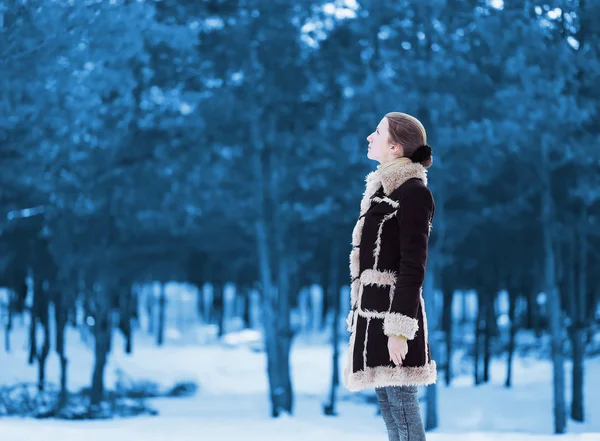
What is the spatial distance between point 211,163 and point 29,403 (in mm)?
8314

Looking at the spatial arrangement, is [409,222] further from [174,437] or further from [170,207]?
[170,207]

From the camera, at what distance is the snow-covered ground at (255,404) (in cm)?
903

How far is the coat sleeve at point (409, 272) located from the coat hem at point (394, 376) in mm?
179

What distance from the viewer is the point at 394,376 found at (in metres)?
3.79

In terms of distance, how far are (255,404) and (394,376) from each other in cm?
1994

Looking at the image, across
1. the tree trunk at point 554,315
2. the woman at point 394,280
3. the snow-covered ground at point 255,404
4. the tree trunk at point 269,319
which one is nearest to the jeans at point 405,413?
the woman at point 394,280

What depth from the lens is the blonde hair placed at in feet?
13.0

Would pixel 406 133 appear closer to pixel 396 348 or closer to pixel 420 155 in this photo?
pixel 420 155

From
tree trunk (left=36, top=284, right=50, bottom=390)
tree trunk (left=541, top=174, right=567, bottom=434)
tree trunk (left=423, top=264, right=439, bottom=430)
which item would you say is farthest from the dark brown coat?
tree trunk (left=36, top=284, right=50, bottom=390)

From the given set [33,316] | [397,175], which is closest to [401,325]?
[397,175]

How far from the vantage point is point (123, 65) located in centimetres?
1373

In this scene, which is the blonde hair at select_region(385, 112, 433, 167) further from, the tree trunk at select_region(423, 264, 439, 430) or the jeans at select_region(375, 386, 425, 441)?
the tree trunk at select_region(423, 264, 439, 430)

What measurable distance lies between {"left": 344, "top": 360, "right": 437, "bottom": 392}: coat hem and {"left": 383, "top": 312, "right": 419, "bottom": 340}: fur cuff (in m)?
0.18

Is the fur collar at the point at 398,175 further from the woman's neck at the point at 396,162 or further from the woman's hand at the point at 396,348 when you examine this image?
the woman's hand at the point at 396,348
